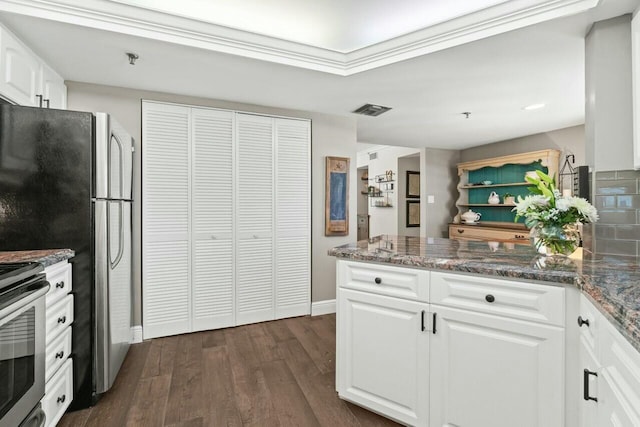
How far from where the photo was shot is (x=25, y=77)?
209cm

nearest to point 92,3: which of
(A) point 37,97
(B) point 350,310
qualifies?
(A) point 37,97

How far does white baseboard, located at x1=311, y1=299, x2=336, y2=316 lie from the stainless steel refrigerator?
200 cm

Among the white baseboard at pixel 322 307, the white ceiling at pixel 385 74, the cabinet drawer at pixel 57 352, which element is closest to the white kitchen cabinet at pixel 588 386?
the white ceiling at pixel 385 74

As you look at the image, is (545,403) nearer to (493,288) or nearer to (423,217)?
(493,288)

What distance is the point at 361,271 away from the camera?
1.79 meters

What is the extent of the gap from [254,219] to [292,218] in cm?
42

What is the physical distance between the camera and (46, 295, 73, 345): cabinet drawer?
62.6 inches

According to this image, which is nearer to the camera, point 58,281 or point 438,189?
point 58,281

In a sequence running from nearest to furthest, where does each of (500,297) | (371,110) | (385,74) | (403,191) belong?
(500,297), (385,74), (371,110), (403,191)

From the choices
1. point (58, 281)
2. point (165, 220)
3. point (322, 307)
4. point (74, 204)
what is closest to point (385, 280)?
point (58, 281)

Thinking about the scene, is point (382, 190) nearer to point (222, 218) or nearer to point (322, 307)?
point (322, 307)

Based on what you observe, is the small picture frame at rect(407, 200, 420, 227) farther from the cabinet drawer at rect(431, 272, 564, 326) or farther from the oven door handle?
the oven door handle

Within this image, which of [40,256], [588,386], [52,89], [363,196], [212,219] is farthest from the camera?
[363,196]

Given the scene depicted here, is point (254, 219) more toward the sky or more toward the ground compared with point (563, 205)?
more toward the ground
